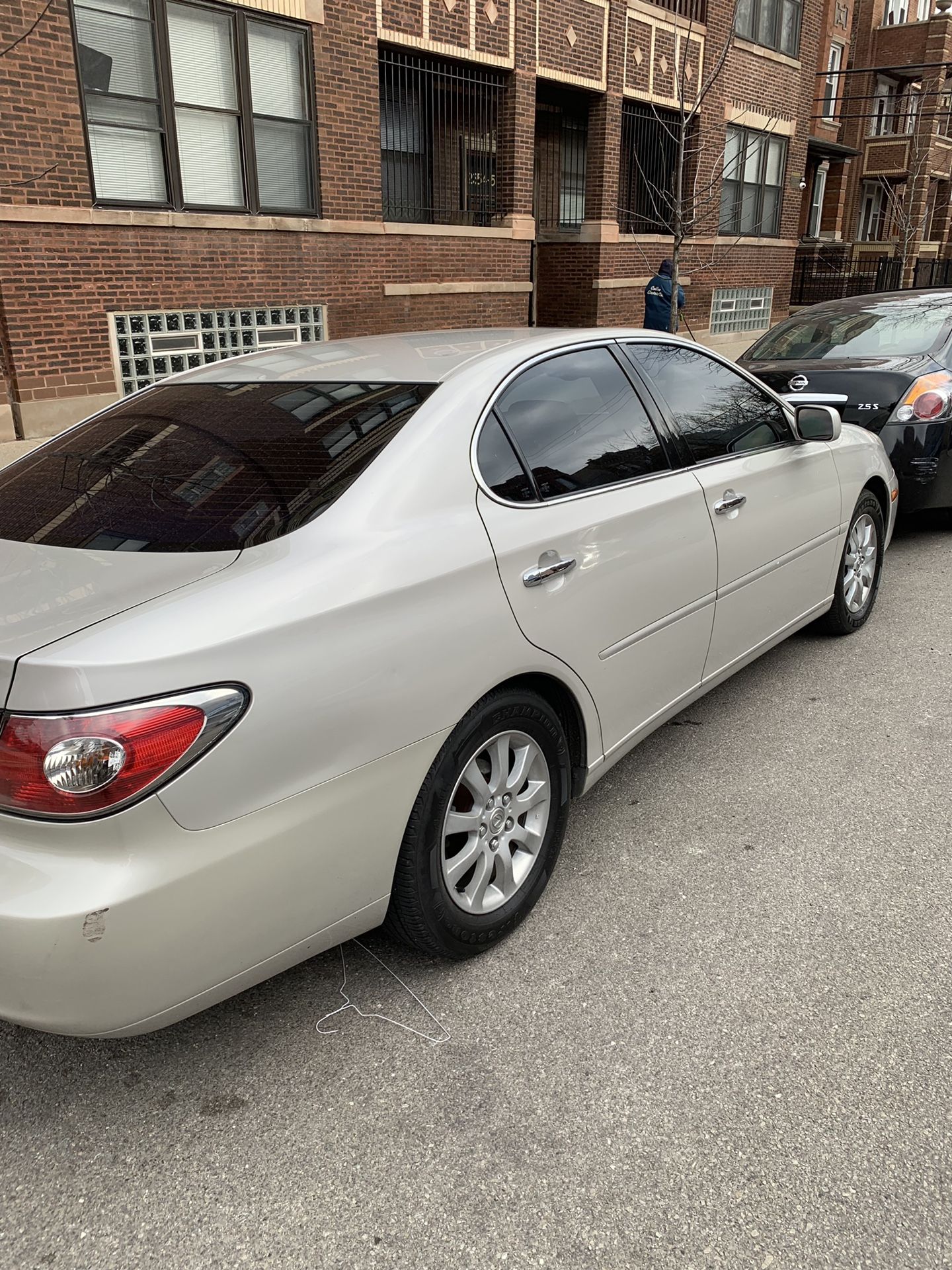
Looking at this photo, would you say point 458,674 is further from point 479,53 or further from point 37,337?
point 479,53

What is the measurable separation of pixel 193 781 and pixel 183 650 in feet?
0.83

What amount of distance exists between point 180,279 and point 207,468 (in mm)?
8114

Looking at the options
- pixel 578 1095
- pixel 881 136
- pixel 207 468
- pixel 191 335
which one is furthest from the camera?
pixel 881 136

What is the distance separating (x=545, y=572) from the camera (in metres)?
2.76

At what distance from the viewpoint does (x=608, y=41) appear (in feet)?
48.6

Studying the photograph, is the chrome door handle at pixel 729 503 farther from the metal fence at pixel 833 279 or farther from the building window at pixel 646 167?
the metal fence at pixel 833 279

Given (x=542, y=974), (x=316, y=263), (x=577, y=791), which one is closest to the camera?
(x=542, y=974)

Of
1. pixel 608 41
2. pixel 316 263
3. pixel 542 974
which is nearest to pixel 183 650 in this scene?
pixel 542 974

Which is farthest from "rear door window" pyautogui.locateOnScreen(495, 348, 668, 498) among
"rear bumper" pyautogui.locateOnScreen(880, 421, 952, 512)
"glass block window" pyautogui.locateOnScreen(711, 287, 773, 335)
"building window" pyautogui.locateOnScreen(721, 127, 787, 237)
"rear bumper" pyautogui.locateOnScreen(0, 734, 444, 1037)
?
"building window" pyautogui.locateOnScreen(721, 127, 787, 237)

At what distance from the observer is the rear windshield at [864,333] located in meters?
7.29

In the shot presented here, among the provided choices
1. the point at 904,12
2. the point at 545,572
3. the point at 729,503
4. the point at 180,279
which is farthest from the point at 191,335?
the point at 904,12

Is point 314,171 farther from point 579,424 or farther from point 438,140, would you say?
point 579,424

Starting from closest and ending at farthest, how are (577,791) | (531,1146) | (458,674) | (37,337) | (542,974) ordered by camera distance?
1. (531,1146)
2. (458,674)
3. (542,974)
4. (577,791)
5. (37,337)

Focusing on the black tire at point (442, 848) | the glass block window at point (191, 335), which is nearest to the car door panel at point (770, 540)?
the black tire at point (442, 848)
